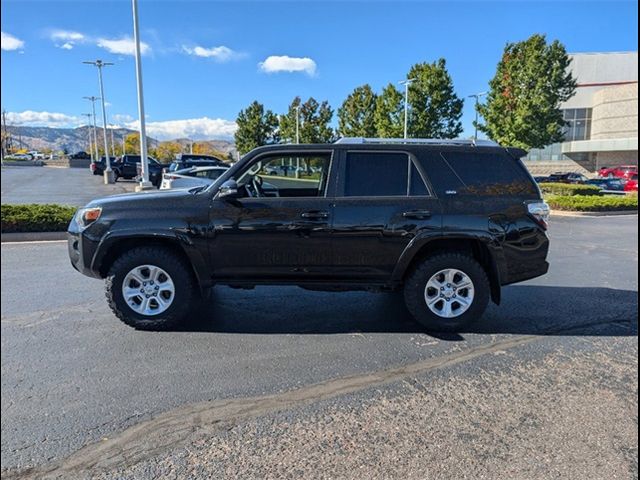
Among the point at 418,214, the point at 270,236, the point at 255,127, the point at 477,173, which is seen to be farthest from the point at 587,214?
the point at 255,127

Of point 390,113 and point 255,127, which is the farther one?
point 255,127

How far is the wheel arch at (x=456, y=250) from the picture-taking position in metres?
4.21

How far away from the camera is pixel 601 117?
53.6m

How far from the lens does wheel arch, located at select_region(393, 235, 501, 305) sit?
4.21 meters

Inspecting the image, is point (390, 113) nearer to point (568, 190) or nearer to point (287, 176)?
point (568, 190)

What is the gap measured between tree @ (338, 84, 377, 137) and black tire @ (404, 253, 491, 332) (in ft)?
115

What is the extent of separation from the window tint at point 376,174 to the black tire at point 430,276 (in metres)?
0.76

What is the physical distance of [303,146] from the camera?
447cm

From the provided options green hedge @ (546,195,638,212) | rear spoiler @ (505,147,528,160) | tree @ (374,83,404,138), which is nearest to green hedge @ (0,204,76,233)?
rear spoiler @ (505,147,528,160)

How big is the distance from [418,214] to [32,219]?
27.9ft

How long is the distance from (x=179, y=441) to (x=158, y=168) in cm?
2614

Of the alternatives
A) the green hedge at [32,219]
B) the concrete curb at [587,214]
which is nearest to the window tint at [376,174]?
the green hedge at [32,219]

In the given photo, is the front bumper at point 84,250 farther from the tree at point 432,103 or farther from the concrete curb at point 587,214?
the tree at point 432,103

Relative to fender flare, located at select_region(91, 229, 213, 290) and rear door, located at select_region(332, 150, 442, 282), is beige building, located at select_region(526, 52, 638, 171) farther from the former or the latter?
fender flare, located at select_region(91, 229, 213, 290)
